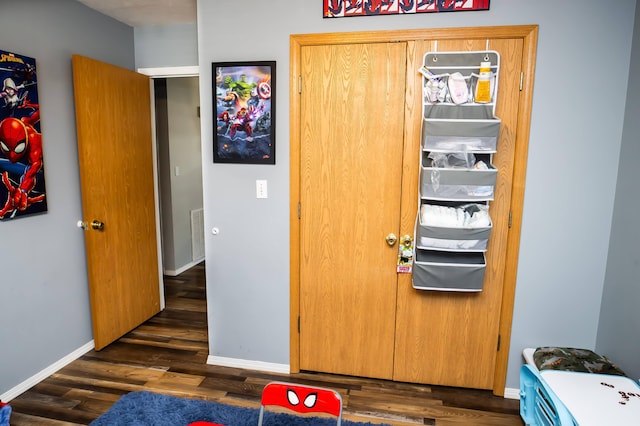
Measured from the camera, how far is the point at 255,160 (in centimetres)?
230

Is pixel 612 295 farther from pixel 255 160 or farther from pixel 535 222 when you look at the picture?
pixel 255 160

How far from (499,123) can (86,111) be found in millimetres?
2556

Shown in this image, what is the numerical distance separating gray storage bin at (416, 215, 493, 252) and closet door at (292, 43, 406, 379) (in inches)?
9.0

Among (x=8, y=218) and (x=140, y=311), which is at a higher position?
(x=8, y=218)

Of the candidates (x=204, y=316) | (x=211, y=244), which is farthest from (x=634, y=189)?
(x=204, y=316)

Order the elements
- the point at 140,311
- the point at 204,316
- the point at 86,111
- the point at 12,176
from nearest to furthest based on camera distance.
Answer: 1. the point at 12,176
2. the point at 86,111
3. the point at 140,311
4. the point at 204,316

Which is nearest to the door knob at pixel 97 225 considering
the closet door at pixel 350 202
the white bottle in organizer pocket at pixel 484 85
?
the closet door at pixel 350 202

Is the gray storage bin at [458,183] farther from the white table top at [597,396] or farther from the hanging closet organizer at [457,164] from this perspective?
the white table top at [597,396]

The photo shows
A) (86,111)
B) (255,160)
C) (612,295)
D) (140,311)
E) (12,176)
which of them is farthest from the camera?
(140,311)

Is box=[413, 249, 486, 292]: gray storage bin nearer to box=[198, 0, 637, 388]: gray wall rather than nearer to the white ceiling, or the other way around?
box=[198, 0, 637, 388]: gray wall

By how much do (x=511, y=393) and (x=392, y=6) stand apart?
7.78 ft

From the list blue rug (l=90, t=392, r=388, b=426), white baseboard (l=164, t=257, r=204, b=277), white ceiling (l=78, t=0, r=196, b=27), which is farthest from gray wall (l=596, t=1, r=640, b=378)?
white baseboard (l=164, t=257, r=204, b=277)

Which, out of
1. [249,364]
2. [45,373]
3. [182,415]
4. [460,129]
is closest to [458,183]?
[460,129]

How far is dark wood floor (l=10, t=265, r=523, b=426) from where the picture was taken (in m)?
2.05
